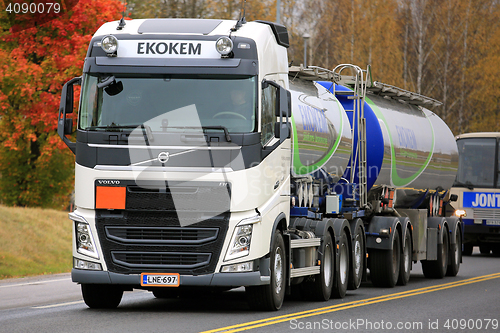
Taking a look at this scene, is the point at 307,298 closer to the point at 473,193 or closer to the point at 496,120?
the point at 473,193

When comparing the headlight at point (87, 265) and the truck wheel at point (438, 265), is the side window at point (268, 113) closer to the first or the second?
the headlight at point (87, 265)

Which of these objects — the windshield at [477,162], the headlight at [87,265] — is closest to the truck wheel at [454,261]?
the windshield at [477,162]

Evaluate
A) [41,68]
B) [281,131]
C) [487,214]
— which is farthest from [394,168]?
[487,214]

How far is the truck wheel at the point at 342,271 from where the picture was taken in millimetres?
14312

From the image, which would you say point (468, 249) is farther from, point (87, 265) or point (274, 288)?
point (87, 265)

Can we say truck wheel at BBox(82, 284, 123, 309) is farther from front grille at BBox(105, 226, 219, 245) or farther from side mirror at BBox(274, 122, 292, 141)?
side mirror at BBox(274, 122, 292, 141)

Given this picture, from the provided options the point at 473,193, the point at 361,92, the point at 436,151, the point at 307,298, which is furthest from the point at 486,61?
the point at 307,298

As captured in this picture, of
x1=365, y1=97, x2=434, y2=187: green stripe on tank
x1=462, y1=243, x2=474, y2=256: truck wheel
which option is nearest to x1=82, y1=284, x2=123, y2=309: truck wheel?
x1=365, y1=97, x2=434, y2=187: green stripe on tank

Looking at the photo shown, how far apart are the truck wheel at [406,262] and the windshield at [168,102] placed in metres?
7.64

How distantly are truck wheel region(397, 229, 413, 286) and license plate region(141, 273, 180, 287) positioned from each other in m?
7.67

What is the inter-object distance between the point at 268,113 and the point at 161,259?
7.53 ft

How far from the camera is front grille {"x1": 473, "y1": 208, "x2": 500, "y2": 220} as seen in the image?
26.7 m

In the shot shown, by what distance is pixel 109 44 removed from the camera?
1125 centimetres

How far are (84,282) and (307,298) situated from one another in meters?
4.10
